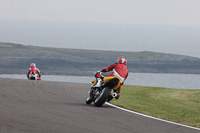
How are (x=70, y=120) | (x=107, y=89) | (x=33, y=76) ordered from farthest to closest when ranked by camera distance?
(x=33, y=76) < (x=107, y=89) < (x=70, y=120)

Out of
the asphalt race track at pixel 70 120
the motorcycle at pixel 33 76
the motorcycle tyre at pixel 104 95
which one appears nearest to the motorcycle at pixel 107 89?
the motorcycle tyre at pixel 104 95

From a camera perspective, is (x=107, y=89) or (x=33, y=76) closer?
(x=107, y=89)

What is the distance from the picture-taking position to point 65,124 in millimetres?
10141

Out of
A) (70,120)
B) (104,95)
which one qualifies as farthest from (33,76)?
(70,120)

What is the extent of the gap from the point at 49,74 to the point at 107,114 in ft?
479

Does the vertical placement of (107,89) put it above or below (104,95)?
above

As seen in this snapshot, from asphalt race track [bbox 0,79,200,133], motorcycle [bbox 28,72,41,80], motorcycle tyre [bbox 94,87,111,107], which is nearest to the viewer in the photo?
asphalt race track [bbox 0,79,200,133]

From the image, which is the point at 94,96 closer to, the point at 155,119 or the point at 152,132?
the point at 155,119

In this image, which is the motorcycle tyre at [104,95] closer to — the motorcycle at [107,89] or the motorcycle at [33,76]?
the motorcycle at [107,89]

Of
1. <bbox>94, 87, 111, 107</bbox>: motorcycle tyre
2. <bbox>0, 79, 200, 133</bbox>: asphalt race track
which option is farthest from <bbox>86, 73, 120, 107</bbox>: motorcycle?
<bbox>0, 79, 200, 133</bbox>: asphalt race track

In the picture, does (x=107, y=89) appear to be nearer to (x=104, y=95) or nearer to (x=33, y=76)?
(x=104, y=95)

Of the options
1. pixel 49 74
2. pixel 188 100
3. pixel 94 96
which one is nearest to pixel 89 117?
pixel 94 96

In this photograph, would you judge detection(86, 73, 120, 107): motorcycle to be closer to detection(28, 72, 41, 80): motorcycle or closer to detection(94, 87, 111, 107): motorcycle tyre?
detection(94, 87, 111, 107): motorcycle tyre

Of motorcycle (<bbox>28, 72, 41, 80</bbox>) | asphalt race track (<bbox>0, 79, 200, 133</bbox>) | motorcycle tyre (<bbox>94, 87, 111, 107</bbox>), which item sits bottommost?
asphalt race track (<bbox>0, 79, 200, 133</bbox>)
